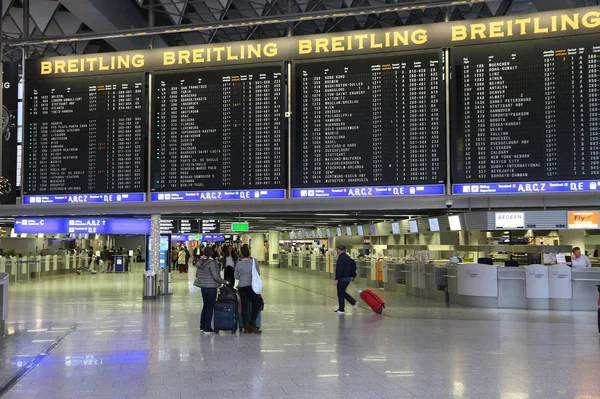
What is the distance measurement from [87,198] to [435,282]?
29.8ft

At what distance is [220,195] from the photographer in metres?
14.1

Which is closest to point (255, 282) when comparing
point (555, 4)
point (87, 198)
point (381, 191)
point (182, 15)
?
point (381, 191)

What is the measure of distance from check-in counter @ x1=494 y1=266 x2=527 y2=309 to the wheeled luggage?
718cm

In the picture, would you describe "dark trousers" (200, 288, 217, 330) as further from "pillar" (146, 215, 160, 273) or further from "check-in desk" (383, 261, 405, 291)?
"check-in desk" (383, 261, 405, 291)

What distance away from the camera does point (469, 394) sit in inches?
234

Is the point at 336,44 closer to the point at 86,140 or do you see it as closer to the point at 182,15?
the point at 86,140

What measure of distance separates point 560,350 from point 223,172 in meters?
8.01

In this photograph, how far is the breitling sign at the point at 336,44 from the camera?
12820 mm

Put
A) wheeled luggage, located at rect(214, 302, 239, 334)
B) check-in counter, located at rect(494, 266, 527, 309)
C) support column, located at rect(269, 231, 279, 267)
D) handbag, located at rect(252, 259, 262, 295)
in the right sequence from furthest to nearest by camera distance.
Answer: support column, located at rect(269, 231, 279, 267) < check-in counter, located at rect(494, 266, 527, 309) < wheeled luggage, located at rect(214, 302, 239, 334) < handbag, located at rect(252, 259, 262, 295)

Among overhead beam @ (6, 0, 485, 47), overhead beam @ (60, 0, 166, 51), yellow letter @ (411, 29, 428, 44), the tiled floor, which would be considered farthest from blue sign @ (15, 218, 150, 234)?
yellow letter @ (411, 29, 428, 44)

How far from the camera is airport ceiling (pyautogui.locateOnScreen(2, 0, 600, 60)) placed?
56.7ft

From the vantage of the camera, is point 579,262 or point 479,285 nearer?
point 579,262

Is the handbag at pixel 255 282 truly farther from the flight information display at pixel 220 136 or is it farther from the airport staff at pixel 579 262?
the airport staff at pixel 579 262

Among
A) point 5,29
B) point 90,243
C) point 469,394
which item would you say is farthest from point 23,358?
point 90,243
